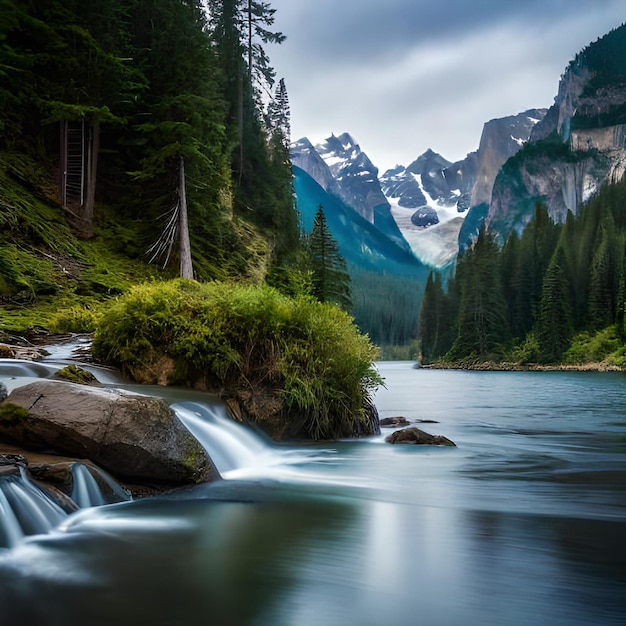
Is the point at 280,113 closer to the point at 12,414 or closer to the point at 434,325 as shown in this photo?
the point at 12,414

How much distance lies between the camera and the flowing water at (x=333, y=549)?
3.98 metres

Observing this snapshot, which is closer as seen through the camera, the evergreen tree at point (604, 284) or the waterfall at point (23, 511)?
the waterfall at point (23, 511)

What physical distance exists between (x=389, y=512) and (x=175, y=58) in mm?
24280

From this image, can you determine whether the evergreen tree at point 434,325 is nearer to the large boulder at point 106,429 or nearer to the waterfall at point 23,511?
the large boulder at point 106,429

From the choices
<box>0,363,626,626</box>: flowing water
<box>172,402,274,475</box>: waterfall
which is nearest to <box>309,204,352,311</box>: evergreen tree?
<box>172,402,274,475</box>: waterfall

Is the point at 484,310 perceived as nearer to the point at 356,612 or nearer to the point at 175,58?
the point at 175,58

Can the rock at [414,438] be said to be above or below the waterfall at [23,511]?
below

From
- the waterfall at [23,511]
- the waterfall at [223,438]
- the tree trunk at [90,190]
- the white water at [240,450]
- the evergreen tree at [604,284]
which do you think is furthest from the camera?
the evergreen tree at [604,284]

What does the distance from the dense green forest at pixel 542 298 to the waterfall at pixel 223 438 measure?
6618cm

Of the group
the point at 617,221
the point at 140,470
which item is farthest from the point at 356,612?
the point at 617,221

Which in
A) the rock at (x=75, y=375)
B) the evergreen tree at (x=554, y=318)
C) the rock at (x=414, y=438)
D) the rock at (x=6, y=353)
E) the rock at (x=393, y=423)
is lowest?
the rock at (x=393, y=423)

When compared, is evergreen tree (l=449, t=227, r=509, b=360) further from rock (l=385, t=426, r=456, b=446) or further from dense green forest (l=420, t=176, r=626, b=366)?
rock (l=385, t=426, r=456, b=446)

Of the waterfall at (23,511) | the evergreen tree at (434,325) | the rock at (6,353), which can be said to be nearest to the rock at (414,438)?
the rock at (6,353)

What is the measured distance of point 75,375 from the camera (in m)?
9.27
